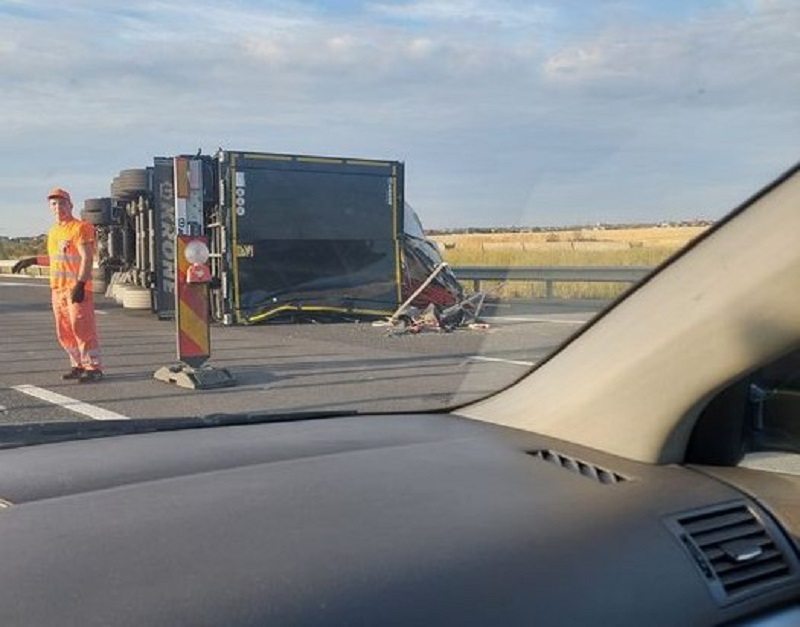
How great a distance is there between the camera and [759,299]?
1924 mm

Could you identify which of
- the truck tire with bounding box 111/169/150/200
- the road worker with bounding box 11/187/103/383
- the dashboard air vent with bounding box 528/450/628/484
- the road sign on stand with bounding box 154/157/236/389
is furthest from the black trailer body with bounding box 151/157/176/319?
the dashboard air vent with bounding box 528/450/628/484

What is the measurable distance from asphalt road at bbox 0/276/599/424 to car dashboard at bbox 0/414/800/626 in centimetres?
90

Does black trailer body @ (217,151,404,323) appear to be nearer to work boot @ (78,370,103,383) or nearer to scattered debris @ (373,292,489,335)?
scattered debris @ (373,292,489,335)

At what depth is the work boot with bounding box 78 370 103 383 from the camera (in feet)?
33.8

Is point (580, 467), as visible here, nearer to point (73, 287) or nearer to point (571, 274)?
point (571, 274)

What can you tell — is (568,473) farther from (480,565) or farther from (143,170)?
(143,170)

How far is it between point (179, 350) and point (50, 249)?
2.13 meters

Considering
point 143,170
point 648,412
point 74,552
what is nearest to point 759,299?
point 648,412

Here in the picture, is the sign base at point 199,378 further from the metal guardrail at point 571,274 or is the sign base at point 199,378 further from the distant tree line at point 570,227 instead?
the distant tree line at point 570,227

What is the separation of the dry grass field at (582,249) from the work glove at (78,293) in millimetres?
7759

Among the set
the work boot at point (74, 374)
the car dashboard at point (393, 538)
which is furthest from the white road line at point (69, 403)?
the car dashboard at point (393, 538)

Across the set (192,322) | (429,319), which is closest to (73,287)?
(192,322)

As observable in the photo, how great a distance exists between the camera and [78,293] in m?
10.6

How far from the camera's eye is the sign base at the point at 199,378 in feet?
31.6
